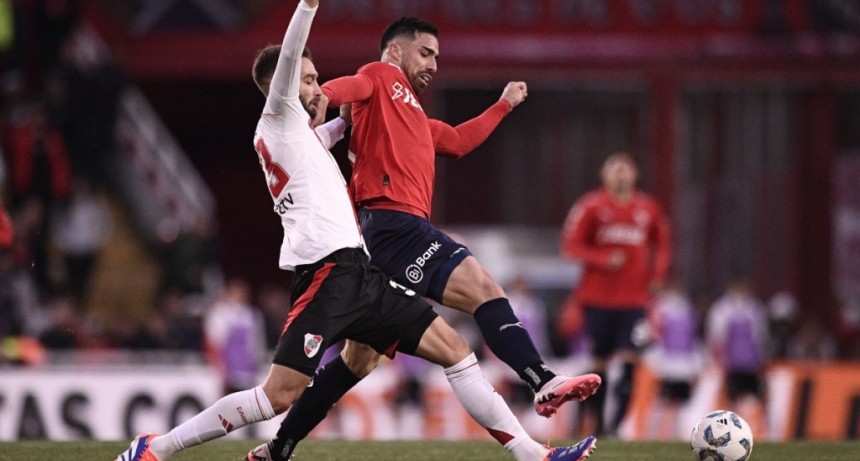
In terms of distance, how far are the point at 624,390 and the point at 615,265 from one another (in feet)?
3.26

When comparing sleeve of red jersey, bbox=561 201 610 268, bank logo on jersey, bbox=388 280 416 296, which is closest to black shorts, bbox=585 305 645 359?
sleeve of red jersey, bbox=561 201 610 268

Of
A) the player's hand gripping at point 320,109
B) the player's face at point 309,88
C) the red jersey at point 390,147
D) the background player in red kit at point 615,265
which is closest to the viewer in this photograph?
the player's face at point 309,88

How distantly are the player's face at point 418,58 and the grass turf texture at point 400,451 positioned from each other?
2047 millimetres

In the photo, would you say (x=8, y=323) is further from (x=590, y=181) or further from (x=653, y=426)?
(x=590, y=181)

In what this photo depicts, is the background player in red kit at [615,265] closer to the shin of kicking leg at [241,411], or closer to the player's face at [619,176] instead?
the player's face at [619,176]

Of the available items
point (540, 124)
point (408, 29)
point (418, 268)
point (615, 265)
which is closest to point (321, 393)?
point (418, 268)

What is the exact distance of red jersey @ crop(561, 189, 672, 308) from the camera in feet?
38.5

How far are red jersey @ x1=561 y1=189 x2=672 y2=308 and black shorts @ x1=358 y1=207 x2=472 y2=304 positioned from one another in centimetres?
454

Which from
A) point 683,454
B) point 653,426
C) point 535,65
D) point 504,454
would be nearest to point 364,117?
point 504,454

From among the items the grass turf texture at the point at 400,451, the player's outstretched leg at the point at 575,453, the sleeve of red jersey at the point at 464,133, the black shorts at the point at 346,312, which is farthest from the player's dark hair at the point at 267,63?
the grass turf texture at the point at 400,451

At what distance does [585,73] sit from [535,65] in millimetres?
660

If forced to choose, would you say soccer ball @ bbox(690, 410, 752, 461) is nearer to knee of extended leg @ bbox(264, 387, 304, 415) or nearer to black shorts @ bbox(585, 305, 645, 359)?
knee of extended leg @ bbox(264, 387, 304, 415)

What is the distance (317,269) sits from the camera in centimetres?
656

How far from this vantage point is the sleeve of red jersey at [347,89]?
6.95m
